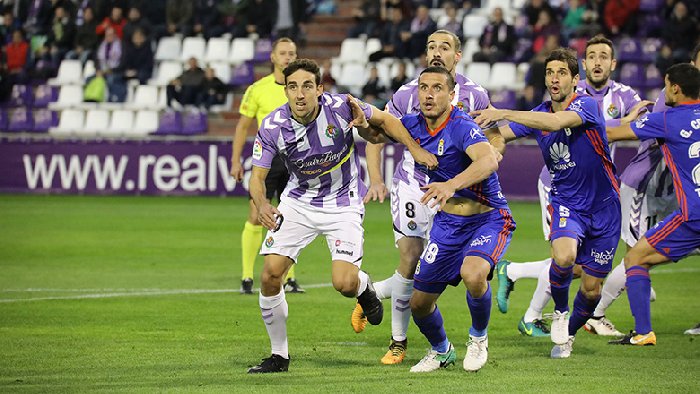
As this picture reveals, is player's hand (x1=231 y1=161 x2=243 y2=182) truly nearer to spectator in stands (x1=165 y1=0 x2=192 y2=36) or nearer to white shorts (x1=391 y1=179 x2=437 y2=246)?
white shorts (x1=391 y1=179 x2=437 y2=246)

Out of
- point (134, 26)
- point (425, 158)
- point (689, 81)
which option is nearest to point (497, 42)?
point (134, 26)

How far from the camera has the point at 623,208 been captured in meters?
11.1

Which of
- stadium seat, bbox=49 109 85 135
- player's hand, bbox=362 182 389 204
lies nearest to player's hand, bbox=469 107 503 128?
player's hand, bbox=362 182 389 204

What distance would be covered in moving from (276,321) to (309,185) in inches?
43.3

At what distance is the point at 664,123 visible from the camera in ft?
30.6

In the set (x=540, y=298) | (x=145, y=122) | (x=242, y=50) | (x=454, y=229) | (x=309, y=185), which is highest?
(x=309, y=185)

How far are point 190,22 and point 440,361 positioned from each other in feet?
71.1

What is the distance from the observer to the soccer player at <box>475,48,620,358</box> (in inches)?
354

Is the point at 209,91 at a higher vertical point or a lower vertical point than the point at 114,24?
lower

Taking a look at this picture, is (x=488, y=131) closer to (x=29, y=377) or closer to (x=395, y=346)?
(x=395, y=346)

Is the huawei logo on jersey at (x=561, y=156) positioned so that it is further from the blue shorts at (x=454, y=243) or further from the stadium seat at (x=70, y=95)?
the stadium seat at (x=70, y=95)

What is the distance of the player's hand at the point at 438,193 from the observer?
7734 millimetres

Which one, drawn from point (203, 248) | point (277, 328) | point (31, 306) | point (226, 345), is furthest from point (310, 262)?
point (277, 328)

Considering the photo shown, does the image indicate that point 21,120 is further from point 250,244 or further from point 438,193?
point 438,193
